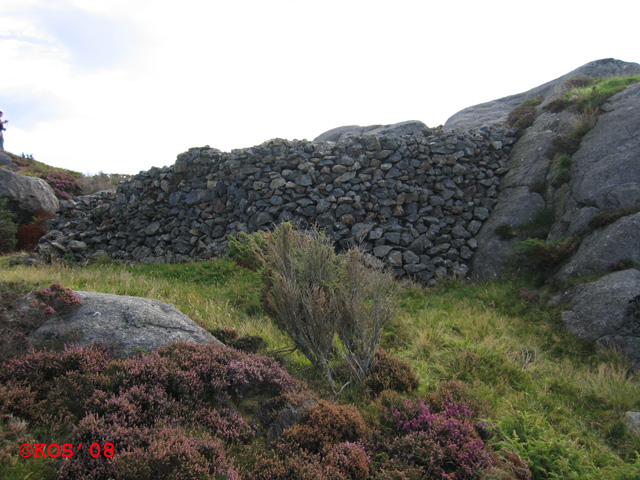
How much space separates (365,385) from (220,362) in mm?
2034

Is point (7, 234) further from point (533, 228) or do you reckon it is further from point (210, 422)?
point (533, 228)

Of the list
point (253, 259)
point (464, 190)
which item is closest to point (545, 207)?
point (464, 190)

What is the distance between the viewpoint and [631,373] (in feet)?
24.0

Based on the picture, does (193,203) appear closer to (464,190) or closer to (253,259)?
(253,259)

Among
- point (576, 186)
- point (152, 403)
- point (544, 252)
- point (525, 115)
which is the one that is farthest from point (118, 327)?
point (525, 115)

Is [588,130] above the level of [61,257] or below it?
above

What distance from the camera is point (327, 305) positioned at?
251 inches

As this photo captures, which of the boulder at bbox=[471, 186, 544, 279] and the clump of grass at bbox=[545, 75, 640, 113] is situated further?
the clump of grass at bbox=[545, 75, 640, 113]

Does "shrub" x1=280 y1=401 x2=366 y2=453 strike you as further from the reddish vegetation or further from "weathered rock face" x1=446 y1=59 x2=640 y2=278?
"weathered rock face" x1=446 y1=59 x2=640 y2=278

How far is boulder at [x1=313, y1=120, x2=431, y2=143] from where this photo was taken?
59.9ft

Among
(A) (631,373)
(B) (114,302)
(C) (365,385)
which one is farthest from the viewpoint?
(A) (631,373)

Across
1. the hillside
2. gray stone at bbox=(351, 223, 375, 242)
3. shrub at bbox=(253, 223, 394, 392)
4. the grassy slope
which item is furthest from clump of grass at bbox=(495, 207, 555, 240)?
shrub at bbox=(253, 223, 394, 392)

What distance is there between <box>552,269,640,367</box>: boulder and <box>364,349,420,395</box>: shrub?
15.8 ft

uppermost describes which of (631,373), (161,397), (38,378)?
(38,378)
